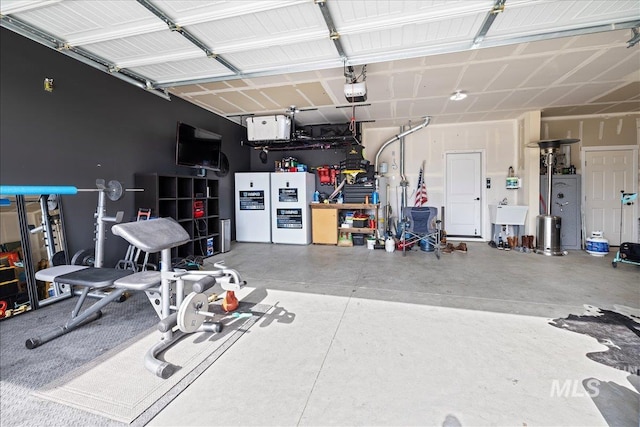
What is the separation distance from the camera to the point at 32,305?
2789mm

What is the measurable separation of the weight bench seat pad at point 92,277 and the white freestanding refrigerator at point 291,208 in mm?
3981

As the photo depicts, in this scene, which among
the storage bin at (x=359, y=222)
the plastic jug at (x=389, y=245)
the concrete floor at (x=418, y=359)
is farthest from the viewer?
the storage bin at (x=359, y=222)

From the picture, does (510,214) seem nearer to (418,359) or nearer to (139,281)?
(418,359)

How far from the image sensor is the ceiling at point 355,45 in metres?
2.31

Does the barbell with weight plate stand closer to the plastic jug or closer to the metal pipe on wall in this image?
the plastic jug

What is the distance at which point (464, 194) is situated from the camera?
677 centimetres

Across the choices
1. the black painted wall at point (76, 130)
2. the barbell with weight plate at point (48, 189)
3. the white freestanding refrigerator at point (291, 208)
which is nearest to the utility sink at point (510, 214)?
the white freestanding refrigerator at point (291, 208)

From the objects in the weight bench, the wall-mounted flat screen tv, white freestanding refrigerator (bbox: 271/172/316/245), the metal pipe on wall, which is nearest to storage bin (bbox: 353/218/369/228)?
white freestanding refrigerator (bbox: 271/172/316/245)

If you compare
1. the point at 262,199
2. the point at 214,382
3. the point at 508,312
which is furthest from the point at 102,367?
the point at 262,199

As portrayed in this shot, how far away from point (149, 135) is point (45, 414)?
3849 mm

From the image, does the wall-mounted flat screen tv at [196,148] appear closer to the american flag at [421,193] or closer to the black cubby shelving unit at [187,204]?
the black cubby shelving unit at [187,204]

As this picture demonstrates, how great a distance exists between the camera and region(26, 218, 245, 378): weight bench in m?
2.03

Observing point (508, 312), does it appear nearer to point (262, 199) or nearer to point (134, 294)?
point (134, 294)

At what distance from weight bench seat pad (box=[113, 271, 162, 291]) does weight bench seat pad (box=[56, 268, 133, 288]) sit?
0.42 feet
